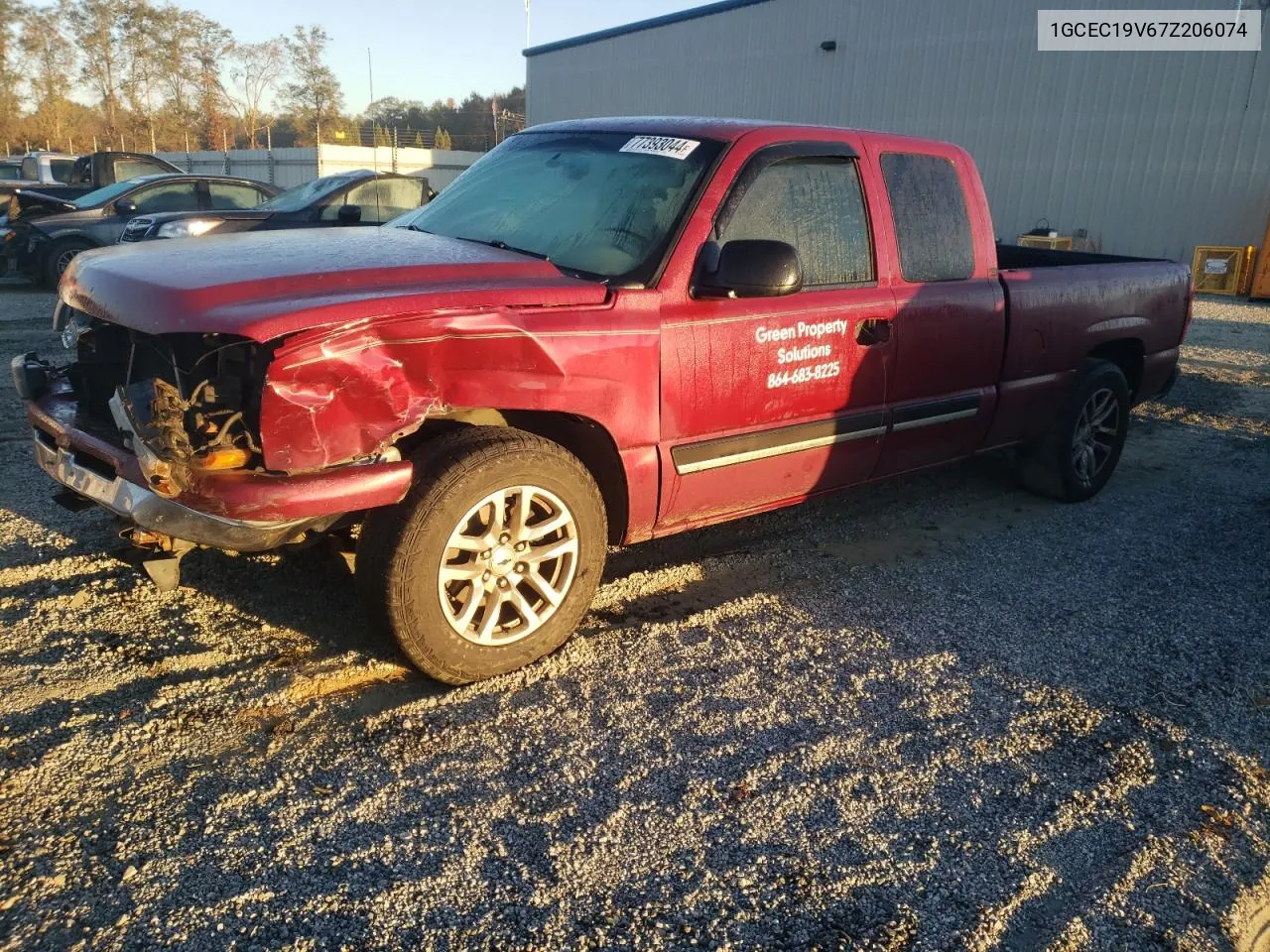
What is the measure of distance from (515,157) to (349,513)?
2102 millimetres

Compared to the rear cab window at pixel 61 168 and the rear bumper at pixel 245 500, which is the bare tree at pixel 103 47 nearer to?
the rear cab window at pixel 61 168

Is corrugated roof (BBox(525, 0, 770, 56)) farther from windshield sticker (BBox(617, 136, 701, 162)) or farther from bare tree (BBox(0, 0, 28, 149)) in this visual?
bare tree (BBox(0, 0, 28, 149))

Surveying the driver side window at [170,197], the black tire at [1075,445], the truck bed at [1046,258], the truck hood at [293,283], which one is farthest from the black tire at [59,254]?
the black tire at [1075,445]

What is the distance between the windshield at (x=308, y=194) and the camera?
1109 centimetres

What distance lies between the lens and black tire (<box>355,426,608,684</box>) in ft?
9.40

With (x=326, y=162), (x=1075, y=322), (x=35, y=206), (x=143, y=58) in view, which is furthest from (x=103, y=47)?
(x=1075, y=322)

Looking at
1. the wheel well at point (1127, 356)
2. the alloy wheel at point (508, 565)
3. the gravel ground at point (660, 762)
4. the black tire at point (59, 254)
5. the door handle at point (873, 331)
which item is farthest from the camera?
the black tire at point (59, 254)

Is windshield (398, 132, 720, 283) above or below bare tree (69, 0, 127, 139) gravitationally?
below

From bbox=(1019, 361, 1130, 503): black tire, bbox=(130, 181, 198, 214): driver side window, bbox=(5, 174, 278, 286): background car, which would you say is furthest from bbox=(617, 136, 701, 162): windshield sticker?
bbox=(130, 181, 198, 214): driver side window

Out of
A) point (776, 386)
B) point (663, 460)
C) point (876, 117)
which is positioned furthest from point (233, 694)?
point (876, 117)

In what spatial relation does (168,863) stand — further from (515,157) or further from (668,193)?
(515,157)

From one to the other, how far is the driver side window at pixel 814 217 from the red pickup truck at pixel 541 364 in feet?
0.04

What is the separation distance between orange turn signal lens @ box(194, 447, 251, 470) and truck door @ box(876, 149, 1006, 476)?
2782mm

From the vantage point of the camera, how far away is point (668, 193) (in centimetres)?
354
